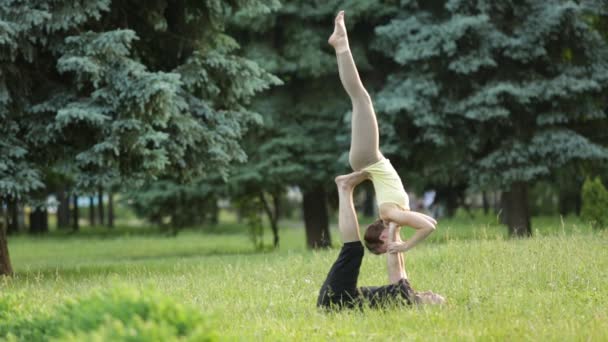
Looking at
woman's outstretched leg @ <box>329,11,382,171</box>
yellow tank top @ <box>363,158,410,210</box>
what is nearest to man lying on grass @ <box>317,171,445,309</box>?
yellow tank top @ <box>363,158,410,210</box>

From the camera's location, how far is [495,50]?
17.3 metres

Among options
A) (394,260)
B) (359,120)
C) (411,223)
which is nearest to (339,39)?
(359,120)

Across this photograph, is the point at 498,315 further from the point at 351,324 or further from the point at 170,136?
the point at 170,136

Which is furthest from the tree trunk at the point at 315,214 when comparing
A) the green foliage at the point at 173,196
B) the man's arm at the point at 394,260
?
the man's arm at the point at 394,260

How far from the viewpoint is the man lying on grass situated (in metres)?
6.96

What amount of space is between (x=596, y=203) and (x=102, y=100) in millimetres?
9288

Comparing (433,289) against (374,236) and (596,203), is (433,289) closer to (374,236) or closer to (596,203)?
(374,236)

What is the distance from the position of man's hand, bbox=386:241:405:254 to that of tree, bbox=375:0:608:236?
996 cm

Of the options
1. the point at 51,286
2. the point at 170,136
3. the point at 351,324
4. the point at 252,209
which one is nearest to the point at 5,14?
the point at 170,136

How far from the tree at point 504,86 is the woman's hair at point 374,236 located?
32.5 ft

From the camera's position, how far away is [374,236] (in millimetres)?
7102

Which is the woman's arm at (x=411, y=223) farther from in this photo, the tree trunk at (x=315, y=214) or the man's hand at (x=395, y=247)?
the tree trunk at (x=315, y=214)

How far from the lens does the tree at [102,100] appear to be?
11492 mm

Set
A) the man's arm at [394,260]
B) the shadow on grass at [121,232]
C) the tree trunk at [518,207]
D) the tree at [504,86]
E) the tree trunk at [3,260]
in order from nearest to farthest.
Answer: the man's arm at [394,260]
the tree trunk at [3,260]
the tree at [504,86]
the tree trunk at [518,207]
the shadow on grass at [121,232]
